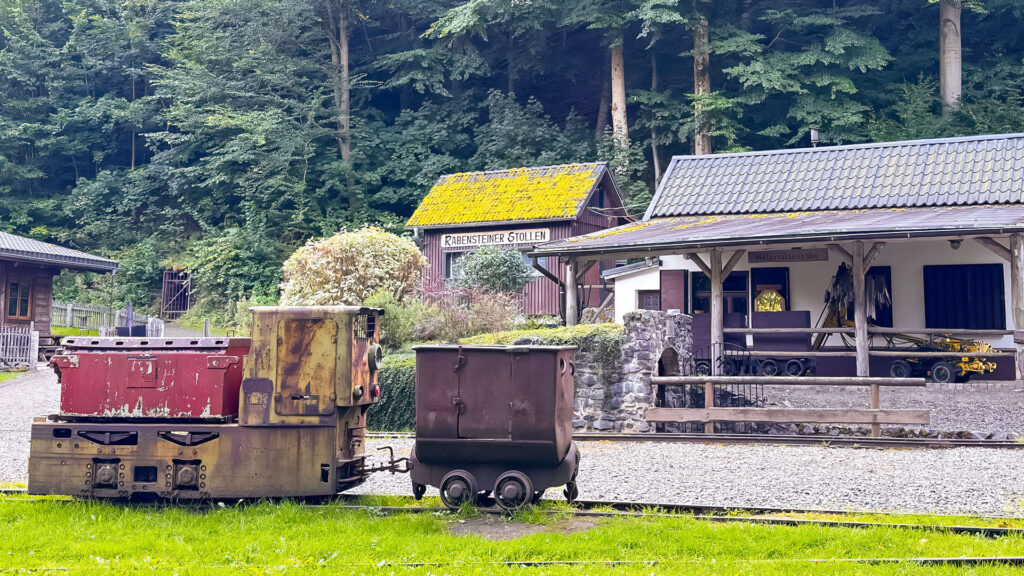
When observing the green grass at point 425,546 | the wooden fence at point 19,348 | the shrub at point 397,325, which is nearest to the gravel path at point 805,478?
the green grass at point 425,546

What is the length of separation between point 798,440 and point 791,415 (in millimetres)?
724

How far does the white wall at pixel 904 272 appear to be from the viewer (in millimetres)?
18875

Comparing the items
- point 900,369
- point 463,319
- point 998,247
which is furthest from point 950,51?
point 463,319

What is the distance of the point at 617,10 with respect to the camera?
35344mm

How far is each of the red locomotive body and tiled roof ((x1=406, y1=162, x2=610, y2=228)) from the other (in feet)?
63.7

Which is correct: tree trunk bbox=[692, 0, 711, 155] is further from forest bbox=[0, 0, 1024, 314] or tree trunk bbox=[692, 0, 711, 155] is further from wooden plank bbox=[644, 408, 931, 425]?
wooden plank bbox=[644, 408, 931, 425]

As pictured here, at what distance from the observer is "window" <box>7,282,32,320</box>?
26312 millimetres

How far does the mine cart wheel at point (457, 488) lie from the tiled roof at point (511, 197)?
19496mm

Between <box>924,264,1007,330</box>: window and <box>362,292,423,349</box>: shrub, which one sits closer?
<box>362,292,423,349</box>: shrub

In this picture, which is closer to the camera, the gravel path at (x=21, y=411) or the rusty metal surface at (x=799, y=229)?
the gravel path at (x=21, y=411)

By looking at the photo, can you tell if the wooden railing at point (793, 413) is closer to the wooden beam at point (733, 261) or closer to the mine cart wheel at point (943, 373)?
the wooden beam at point (733, 261)

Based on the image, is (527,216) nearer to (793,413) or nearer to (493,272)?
(493,272)

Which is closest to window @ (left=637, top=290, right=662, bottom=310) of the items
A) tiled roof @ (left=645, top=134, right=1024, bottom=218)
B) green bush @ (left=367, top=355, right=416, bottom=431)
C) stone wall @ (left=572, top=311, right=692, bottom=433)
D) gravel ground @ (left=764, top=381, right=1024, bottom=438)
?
tiled roof @ (left=645, top=134, right=1024, bottom=218)

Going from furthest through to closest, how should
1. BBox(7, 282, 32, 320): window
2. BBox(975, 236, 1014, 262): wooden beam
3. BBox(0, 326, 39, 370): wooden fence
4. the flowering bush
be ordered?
BBox(7, 282, 32, 320): window → BBox(0, 326, 39, 370): wooden fence → the flowering bush → BBox(975, 236, 1014, 262): wooden beam
